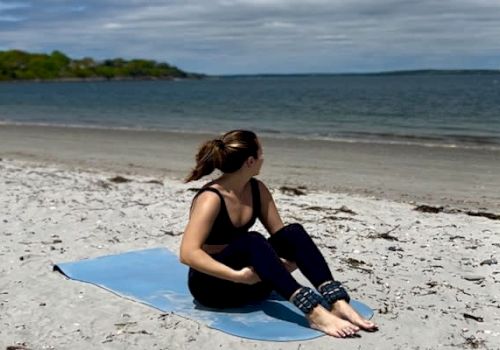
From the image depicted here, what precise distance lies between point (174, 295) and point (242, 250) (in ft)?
2.93

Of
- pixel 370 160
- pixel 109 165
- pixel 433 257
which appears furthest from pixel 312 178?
pixel 433 257

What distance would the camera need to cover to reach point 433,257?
622 cm

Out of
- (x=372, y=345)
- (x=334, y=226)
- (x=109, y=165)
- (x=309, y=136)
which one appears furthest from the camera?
(x=309, y=136)

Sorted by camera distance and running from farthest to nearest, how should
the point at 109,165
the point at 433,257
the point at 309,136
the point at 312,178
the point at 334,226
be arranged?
the point at 309,136 → the point at 109,165 → the point at 312,178 → the point at 334,226 → the point at 433,257

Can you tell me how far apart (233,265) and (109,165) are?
1009 cm

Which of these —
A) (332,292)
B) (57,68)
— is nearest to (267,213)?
(332,292)

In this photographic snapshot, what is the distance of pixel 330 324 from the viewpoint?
428cm

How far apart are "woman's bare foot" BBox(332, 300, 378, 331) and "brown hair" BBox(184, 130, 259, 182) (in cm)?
102

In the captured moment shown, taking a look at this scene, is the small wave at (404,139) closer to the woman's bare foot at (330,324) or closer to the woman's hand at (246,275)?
the woman's bare foot at (330,324)

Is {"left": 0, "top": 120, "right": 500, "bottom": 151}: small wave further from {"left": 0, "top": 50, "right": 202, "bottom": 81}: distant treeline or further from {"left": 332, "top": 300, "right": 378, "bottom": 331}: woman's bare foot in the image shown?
{"left": 0, "top": 50, "right": 202, "bottom": 81}: distant treeline

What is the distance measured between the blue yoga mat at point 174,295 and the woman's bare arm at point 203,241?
323 millimetres

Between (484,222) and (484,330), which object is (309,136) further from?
(484,330)

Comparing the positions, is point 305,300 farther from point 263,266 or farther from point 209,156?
point 209,156

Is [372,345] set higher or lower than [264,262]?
lower
